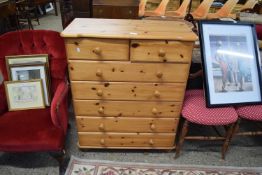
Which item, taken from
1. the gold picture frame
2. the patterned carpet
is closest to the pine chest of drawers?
the patterned carpet

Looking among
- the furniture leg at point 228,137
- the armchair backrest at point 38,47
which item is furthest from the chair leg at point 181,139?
the armchair backrest at point 38,47

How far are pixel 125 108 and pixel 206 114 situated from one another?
0.58 m

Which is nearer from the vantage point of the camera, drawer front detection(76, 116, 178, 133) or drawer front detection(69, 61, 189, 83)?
drawer front detection(69, 61, 189, 83)

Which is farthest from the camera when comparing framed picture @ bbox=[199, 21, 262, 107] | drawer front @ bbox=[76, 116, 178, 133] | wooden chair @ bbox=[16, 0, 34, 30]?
wooden chair @ bbox=[16, 0, 34, 30]

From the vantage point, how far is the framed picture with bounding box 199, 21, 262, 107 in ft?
5.05

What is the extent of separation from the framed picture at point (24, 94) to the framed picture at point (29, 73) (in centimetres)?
4

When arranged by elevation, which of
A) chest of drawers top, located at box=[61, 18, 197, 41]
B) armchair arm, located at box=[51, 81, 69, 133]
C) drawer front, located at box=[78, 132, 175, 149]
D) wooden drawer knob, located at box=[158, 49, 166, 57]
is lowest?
drawer front, located at box=[78, 132, 175, 149]

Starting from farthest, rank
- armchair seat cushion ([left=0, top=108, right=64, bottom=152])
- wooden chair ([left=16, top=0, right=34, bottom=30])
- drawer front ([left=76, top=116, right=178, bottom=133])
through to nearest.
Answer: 1. wooden chair ([left=16, top=0, right=34, bottom=30])
2. drawer front ([left=76, top=116, right=178, bottom=133])
3. armchair seat cushion ([left=0, top=108, right=64, bottom=152])

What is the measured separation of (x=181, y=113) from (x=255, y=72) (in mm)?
625

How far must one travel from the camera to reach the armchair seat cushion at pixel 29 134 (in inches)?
55.7

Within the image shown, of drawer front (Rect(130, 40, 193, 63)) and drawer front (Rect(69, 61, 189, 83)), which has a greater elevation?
drawer front (Rect(130, 40, 193, 63))

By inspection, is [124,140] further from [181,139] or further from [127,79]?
[127,79]

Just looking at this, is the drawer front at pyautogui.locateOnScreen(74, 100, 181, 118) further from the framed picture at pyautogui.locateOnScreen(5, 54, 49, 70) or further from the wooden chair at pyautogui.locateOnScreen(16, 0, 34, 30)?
A: the wooden chair at pyautogui.locateOnScreen(16, 0, 34, 30)

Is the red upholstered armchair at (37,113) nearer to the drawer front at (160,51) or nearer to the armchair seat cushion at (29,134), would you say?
the armchair seat cushion at (29,134)
